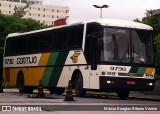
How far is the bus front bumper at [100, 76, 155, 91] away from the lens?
2141cm

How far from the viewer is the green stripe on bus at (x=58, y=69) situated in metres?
24.4

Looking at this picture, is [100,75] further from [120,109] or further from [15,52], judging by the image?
[15,52]

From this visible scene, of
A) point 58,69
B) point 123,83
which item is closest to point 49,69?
point 58,69

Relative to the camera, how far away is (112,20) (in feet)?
73.9

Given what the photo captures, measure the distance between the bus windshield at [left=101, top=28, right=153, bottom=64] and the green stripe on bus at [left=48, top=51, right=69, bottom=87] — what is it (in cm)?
305

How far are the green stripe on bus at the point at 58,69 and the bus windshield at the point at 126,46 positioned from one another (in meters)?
3.05

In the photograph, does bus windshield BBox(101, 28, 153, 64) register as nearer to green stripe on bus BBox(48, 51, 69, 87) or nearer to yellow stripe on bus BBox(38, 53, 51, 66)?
green stripe on bus BBox(48, 51, 69, 87)

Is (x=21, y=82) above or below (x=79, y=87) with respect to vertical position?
below

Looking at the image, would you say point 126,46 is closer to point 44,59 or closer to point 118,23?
point 118,23

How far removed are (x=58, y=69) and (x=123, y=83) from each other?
4615 millimetres

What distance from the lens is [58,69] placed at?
82.3 feet

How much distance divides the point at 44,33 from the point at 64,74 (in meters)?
3.65

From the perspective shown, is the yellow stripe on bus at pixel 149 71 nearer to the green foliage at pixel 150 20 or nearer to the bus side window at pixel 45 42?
the bus side window at pixel 45 42

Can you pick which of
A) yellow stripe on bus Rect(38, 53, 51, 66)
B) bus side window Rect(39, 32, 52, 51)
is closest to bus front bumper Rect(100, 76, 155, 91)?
yellow stripe on bus Rect(38, 53, 51, 66)
